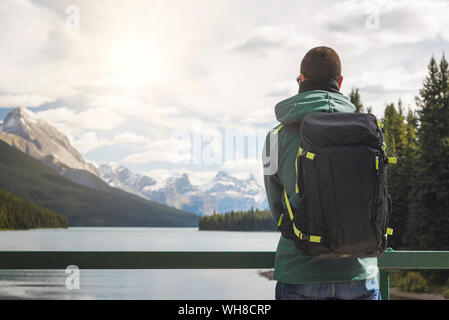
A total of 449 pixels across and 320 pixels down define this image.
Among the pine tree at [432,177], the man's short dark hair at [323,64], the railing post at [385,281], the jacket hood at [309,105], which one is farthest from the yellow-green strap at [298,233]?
the pine tree at [432,177]

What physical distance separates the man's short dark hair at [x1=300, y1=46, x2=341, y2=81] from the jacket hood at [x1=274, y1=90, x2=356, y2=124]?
0.35 feet

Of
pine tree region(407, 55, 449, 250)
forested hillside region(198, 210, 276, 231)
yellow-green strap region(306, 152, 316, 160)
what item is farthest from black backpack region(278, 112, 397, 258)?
forested hillside region(198, 210, 276, 231)

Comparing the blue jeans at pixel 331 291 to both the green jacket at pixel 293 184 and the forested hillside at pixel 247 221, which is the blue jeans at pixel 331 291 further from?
the forested hillside at pixel 247 221

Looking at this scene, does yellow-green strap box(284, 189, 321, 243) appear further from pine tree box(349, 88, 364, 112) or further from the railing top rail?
pine tree box(349, 88, 364, 112)

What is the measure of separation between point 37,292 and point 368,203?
6342 cm

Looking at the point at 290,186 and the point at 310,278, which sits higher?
the point at 290,186

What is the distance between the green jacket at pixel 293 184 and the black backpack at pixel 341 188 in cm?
11

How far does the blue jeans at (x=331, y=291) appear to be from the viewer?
2582mm

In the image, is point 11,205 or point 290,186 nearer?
point 290,186

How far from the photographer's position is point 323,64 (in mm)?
2779

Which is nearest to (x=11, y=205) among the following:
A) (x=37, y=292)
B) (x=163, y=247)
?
(x=163, y=247)

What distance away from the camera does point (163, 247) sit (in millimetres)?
123688
